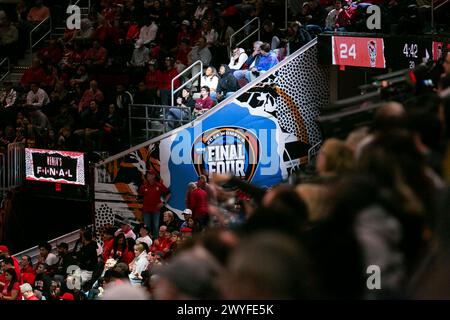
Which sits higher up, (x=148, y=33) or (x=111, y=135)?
(x=148, y=33)

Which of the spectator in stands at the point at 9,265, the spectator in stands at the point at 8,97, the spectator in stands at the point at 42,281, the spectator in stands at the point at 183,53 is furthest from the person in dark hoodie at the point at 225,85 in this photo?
the spectator in stands at the point at 9,265

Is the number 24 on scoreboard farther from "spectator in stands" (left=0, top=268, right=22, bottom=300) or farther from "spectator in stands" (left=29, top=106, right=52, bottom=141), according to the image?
"spectator in stands" (left=0, top=268, right=22, bottom=300)

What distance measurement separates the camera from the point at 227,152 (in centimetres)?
1573

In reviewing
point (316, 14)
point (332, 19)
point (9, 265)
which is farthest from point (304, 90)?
point (9, 265)

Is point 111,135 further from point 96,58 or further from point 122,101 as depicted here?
point 96,58

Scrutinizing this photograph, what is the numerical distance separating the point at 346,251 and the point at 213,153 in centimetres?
1243

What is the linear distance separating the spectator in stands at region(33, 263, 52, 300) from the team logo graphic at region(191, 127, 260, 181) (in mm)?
2996

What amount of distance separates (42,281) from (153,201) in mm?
2786

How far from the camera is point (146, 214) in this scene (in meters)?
15.6

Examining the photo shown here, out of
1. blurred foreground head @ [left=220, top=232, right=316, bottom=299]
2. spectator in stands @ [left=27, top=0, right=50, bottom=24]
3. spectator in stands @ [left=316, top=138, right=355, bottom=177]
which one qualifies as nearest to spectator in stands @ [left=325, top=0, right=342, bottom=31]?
spectator in stands @ [left=27, top=0, right=50, bottom=24]

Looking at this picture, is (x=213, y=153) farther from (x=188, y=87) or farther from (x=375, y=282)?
(x=375, y=282)

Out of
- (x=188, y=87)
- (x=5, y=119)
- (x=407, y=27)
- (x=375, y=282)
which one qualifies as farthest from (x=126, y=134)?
(x=375, y=282)

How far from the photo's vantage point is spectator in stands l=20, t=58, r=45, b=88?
1917 centimetres
